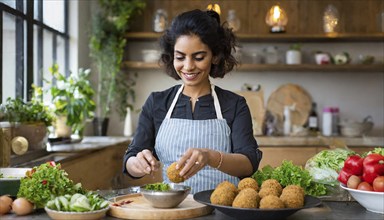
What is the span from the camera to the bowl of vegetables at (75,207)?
1822mm

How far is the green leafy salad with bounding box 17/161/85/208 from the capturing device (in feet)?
6.44

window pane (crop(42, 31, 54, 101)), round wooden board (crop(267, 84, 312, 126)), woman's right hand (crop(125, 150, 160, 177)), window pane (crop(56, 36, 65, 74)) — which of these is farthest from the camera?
round wooden board (crop(267, 84, 312, 126))

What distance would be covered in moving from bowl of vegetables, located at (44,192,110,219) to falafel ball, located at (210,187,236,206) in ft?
1.18

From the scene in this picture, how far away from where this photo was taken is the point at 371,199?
6.56ft

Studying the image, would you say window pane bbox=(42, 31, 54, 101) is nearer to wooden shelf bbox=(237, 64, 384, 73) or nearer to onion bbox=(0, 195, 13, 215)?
wooden shelf bbox=(237, 64, 384, 73)

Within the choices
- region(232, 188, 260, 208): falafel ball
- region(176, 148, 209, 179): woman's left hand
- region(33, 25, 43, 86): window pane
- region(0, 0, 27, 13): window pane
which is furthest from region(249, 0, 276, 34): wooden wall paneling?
region(232, 188, 260, 208): falafel ball

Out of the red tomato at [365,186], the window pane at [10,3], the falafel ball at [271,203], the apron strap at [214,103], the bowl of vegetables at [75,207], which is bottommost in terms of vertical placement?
the bowl of vegetables at [75,207]

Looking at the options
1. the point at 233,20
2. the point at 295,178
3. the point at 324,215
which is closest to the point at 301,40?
the point at 233,20

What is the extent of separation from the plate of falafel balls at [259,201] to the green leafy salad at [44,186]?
18.6 inches

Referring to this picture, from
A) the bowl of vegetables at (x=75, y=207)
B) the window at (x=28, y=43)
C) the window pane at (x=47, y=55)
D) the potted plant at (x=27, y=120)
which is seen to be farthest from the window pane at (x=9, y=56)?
the bowl of vegetables at (x=75, y=207)

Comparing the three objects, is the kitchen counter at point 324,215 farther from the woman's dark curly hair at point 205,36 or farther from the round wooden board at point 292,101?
the round wooden board at point 292,101

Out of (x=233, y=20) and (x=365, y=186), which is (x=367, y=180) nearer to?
(x=365, y=186)

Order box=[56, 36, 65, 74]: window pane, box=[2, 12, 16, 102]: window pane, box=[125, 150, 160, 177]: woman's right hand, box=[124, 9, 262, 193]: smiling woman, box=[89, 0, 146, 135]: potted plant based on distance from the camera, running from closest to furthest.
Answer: box=[125, 150, 160, 177]: woman's right hand, box=[124, 9, 262, 193]: smiling woman, box=[2, 12, 16, 102]: window pane, box=[56, 36, 65, 74]: window pane, box=[89, 0, 146, 135]: potted plant

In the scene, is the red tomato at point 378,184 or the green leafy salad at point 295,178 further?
the green leafy salad at point 295,178
